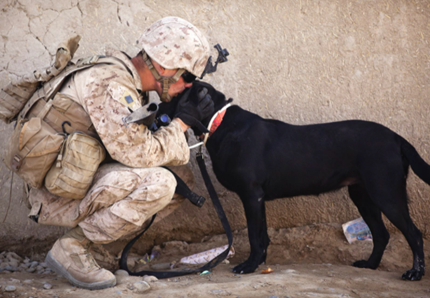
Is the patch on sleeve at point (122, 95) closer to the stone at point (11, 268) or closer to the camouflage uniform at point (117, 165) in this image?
the camouflage uniform at point (117, 165)

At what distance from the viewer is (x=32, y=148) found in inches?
97.3

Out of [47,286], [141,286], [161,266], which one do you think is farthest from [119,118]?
[161,266]

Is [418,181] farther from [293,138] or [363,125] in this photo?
[293,138]

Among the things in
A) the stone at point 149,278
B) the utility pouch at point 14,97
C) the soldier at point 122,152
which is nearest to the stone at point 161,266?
the stone at point 149,278

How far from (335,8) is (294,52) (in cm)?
49

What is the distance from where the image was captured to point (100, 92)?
2.48m

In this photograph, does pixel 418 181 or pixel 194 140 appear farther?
pixel 194 140

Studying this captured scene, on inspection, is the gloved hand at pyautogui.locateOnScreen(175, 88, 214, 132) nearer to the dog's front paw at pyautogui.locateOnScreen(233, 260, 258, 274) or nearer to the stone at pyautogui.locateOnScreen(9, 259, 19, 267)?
the dog's front paw at pyautogui.locateOnScreen(233, 260, 258, 274)

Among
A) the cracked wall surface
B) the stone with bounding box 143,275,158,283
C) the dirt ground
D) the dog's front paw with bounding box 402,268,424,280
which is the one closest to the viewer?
the dirt ground

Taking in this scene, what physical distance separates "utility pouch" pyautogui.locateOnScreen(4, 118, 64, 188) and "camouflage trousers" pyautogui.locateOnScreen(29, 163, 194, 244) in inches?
12.1

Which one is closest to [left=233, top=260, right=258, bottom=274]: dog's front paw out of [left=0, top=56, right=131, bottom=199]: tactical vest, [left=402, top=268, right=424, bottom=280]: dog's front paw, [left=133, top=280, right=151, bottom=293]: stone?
[left=133, top=280, right=151, bottom=293]: stone

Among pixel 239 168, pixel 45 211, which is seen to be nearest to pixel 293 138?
pixel 239 168

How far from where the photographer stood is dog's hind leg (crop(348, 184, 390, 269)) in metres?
3.19

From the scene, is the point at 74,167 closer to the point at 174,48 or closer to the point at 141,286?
the point at 141,286
